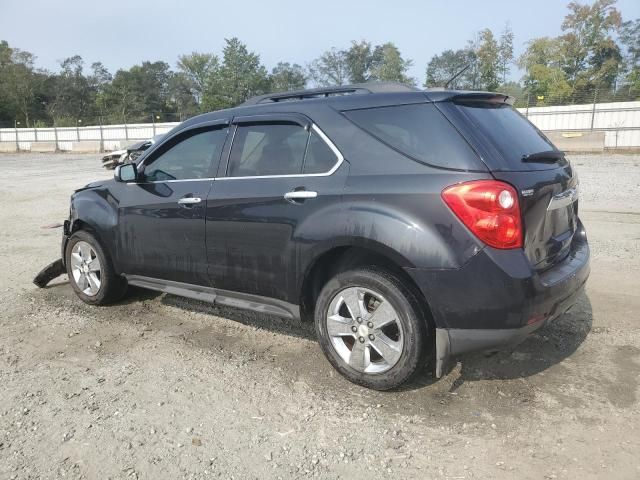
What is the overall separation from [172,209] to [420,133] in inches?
81.7

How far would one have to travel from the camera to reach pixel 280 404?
3.22 metres

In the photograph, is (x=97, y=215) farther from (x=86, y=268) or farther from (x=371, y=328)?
(x=371, y=328)

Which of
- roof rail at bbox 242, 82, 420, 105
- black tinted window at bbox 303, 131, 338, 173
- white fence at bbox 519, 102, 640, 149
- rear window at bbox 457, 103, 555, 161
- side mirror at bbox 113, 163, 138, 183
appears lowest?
side mirror at bbox 113, 163, 138, 183

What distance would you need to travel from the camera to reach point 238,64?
66.8m

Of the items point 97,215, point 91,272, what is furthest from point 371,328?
point 91,272

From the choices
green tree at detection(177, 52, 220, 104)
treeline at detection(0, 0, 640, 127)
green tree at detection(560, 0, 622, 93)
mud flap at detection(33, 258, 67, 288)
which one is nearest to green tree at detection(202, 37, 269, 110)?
treeline at detection(0, 0, 640, 127)

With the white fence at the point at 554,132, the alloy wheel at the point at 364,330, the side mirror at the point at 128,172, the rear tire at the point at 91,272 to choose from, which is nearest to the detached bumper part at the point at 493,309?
the alloy wheel at the point at 364,330

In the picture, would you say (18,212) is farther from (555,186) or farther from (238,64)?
(238,64)

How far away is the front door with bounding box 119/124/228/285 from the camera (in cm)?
407

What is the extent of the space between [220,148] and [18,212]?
348 inches

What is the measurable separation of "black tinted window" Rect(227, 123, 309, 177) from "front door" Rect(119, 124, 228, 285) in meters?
0.20

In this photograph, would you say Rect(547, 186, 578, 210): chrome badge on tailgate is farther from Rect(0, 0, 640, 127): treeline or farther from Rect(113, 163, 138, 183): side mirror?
Rect(0, 0, 640, 127): treeline

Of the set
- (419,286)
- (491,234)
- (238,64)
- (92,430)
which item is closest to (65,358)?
(92,430)

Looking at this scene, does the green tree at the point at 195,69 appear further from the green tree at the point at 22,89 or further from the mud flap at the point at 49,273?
the mud flap at the point at 49,273
